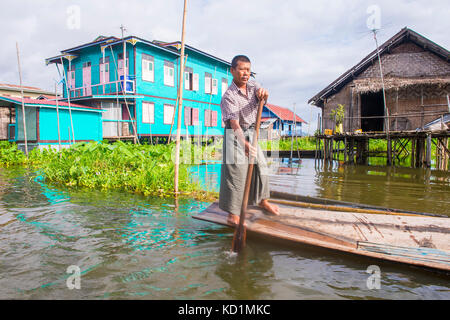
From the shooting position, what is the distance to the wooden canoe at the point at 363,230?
2422 mm

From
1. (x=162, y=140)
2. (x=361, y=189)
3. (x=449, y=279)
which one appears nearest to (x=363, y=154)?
(x=361, y=189)

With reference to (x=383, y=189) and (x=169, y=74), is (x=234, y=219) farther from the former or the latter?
(x=169, y=74)

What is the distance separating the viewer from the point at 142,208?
4.86m

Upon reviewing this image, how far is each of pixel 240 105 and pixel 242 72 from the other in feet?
1.08

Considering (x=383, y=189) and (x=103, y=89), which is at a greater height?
(x=103, y=89)

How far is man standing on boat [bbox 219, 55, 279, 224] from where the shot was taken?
9.74 ft

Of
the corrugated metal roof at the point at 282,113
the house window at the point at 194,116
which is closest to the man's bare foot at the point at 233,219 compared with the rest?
the house window at the point at 194,116

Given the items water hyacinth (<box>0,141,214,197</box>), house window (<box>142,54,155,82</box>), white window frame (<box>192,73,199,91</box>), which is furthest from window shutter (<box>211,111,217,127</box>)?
water hyacinth (<box>0,141,214,197</box>)

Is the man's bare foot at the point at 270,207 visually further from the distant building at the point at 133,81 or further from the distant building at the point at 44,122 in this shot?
the distant building at the point at 44,122

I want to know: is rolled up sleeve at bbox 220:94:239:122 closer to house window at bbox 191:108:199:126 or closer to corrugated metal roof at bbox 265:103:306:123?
house window at bbox 191:108:199:126

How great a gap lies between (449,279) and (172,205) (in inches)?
151

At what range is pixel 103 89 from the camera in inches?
583

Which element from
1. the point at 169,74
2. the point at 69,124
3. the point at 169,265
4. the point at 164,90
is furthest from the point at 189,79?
A: the point at 169,265

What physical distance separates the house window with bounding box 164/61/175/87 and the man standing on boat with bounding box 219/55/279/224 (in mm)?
14119
